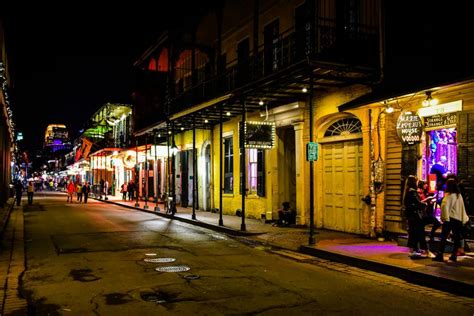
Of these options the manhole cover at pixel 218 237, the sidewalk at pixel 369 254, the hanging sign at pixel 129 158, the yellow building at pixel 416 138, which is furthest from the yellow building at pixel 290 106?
the hanging sign at pixel 129 158

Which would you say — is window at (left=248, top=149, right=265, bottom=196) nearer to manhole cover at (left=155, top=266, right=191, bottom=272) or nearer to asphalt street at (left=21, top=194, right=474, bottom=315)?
asphalt street at (left=21, top=194, right=474, bottom=315)

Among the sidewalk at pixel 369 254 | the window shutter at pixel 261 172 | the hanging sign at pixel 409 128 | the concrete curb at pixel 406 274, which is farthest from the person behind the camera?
the window shutter at pixel 261 172

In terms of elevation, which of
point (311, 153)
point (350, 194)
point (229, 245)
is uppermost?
point (311, 153)

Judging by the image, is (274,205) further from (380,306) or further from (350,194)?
(380,306)

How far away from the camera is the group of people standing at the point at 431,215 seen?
30.1 feet

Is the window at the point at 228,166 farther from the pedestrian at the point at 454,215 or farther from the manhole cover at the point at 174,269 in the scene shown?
the pedestrian at the point at 454,215

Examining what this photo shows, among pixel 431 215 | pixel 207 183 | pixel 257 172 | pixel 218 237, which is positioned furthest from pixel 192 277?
pixel 207 183

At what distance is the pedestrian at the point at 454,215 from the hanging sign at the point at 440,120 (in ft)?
7.50

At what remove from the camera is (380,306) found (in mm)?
6504

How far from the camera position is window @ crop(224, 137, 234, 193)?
70.4 feet

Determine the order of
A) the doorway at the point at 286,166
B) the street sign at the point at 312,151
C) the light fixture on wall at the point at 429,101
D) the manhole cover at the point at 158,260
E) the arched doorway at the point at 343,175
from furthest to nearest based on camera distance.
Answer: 1. the doorway at the point at 286,166
2. the arched doorway at the point at 343,175
3. the street sign at the point at 312,151
4. the light fixture on wall at the point at 429,101
5. the manhole cover at the point at 158,260

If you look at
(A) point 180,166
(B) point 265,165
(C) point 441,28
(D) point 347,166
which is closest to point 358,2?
(C) point 441,28

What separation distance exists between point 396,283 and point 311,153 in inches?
178

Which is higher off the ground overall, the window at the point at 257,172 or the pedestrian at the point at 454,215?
the window at the point at 257,172
